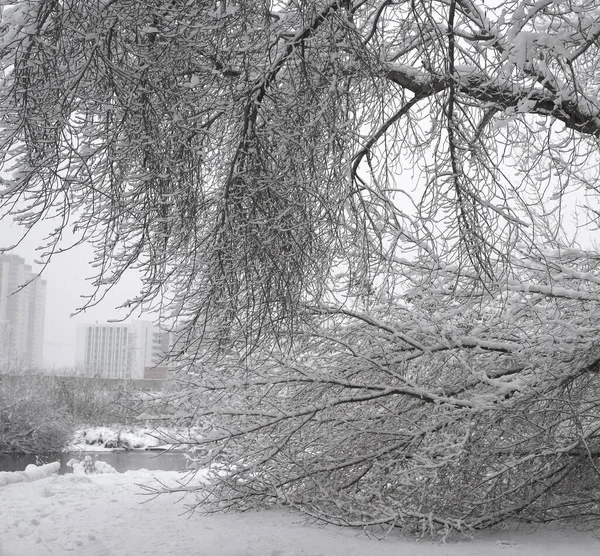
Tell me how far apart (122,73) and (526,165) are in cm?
402

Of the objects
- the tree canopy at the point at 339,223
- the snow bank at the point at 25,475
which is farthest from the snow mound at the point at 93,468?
the tree canopy at the point at 339,223

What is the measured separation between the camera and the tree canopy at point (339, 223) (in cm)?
394

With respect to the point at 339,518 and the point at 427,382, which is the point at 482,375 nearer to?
the point at 427,382

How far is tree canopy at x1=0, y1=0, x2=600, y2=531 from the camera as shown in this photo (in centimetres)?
394

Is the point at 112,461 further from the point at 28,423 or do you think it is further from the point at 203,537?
the point at 203,537

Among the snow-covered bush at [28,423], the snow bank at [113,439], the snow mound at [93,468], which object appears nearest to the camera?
the snow mound at [93,468]

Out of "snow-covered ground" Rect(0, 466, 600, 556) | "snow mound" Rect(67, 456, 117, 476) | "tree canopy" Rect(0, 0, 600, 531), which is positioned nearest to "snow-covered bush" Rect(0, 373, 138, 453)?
"snow mound" Rect(67, 456, 117, 476)

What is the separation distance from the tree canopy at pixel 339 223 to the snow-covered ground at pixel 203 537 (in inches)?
10.4

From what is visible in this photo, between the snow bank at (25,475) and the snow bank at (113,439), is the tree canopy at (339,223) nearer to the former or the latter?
the snow bank at (25,475)

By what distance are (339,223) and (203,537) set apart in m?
3.98

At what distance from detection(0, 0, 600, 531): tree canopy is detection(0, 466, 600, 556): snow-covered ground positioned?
0.27 metres

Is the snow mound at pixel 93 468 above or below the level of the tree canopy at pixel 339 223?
below

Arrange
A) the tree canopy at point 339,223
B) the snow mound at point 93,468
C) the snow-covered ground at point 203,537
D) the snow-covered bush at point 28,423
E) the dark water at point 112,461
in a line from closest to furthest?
1. the tree canopy at point 339,223
2. the snow-covered ground at point 203,537
3. the snow mound at point 93,468
4. the dark water at point 112,461
5. the snow-covered bush at point 28,423

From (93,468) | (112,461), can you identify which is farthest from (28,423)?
(93,468)
